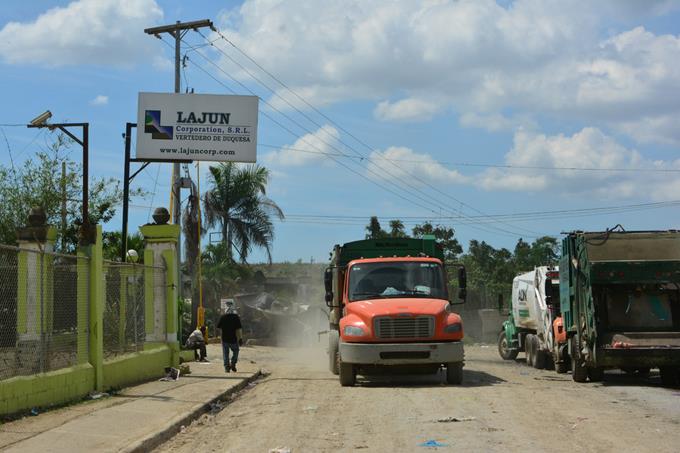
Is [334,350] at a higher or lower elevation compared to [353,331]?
lower

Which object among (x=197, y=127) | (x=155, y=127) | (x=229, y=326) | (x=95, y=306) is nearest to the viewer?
(x=95, y=306)

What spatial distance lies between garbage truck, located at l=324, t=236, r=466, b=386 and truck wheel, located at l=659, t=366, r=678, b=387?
435 centimetres

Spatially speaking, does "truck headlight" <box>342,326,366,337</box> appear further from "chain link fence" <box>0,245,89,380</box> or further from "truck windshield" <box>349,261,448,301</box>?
"chain link fence" <box>0,245,89,380</box>

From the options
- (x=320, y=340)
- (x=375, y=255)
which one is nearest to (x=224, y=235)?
(x=320, y=340)

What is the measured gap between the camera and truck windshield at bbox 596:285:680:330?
1730cm

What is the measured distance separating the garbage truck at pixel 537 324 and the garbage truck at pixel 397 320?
4940 millimetres

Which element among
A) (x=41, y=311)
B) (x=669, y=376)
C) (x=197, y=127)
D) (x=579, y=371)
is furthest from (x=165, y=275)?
(x=669, y=376)

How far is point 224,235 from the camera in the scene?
46.4 metres

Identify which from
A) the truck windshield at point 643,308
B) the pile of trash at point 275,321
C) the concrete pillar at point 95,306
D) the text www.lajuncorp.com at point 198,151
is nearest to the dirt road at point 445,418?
the truck windshield at point 643,308

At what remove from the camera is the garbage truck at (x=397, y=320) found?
53.8 feet

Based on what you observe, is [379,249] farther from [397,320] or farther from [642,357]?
[642,357]

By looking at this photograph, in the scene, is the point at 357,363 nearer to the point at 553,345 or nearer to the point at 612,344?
the point at 612,344

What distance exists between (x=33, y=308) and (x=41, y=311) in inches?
6.8

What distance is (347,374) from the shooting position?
16875 millimetres
